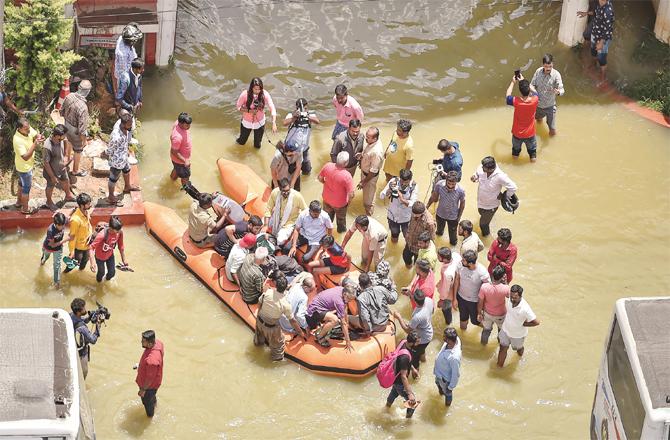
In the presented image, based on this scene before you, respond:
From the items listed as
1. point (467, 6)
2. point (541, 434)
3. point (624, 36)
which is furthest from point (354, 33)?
point (541, 434)

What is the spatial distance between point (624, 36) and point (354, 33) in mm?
4447

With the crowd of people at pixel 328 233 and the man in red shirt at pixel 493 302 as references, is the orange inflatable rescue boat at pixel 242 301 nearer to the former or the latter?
the crowd of people at pixel 328 233

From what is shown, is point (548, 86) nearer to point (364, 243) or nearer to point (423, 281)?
point (364, 243)

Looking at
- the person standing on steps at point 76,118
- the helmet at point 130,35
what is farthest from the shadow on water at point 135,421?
the helmet at point 130,35

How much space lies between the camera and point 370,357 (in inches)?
592

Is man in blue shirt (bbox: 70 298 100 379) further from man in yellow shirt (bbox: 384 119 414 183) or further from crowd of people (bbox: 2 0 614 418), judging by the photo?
man in yellow shirt (bbox: 384 119 414 183)

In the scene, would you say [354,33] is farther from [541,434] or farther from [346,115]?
[541,434]

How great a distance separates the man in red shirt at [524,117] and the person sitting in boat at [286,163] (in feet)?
10.8

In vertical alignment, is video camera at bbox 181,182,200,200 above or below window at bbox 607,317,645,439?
below

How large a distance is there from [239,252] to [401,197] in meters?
2.20

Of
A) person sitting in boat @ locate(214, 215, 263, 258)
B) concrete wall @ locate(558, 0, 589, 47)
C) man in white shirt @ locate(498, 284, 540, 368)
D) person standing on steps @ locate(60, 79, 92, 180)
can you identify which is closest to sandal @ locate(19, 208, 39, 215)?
person standing on steps @ locate(60, 79, 92, 180)

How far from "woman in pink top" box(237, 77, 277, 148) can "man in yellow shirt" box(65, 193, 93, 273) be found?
3.27 metres

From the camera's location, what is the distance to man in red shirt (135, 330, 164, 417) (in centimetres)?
1362

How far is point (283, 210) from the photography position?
1636cm
